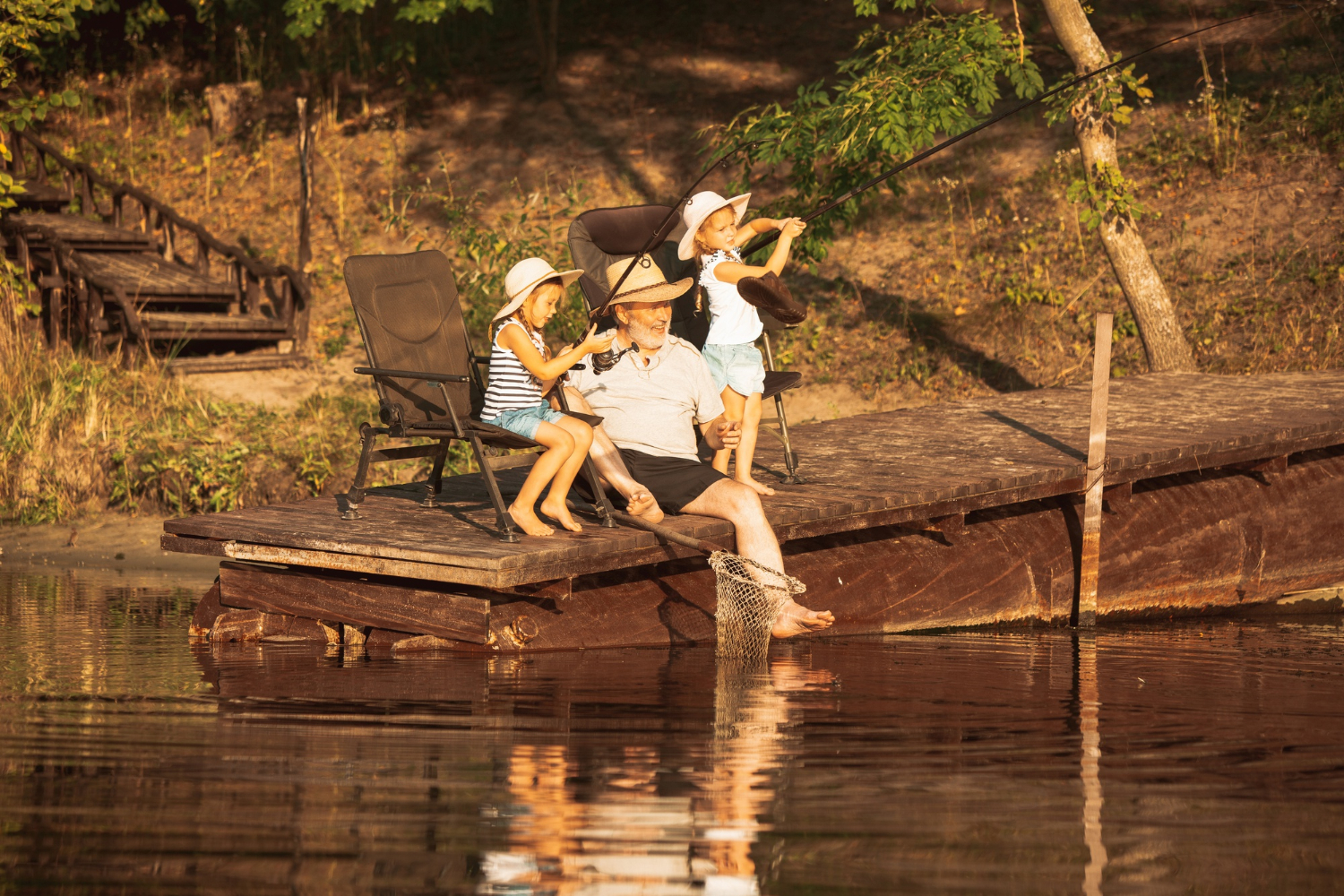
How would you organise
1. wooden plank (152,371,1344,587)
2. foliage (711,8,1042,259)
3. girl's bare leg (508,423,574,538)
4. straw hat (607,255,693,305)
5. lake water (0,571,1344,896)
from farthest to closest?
foliage (711,8,1042,259), straw hat (607,255,693,305), girl's bare leg (508,423,574,538), wooden plank (152,371,1344,587), lake water (0,571,1344,896)

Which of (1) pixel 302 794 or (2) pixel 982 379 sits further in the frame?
(2) pixel 982 379

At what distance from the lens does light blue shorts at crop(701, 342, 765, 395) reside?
806cm

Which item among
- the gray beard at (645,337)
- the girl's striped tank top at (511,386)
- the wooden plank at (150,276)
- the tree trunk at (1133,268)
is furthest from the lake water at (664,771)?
the wooden plank at (150,276)

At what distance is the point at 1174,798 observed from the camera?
190 inches

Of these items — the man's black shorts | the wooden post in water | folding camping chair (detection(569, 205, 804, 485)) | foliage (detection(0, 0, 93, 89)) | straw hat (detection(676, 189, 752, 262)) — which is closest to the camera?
the man's black shorts

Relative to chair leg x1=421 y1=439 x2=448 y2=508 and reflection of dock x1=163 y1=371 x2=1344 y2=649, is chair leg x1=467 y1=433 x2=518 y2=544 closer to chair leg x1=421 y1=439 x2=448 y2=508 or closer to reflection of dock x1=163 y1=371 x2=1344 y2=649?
reflection of dock x1=163 y1=371 x2=1344 y2=649

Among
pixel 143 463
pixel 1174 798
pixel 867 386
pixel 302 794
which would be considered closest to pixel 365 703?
pixel 302 794

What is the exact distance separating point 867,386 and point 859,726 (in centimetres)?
889

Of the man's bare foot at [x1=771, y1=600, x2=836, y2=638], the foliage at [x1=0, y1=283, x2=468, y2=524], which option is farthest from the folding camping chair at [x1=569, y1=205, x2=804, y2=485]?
the foliage at [x1=0, y1=283, x2=468, y2=524]

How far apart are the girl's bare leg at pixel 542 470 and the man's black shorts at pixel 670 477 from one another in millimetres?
511

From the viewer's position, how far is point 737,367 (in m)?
8.08

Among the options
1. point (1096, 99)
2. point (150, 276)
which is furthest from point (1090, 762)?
point (150, 276)

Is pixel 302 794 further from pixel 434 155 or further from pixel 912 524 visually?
pixel 434 155

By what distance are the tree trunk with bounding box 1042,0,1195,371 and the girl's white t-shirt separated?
505cm
